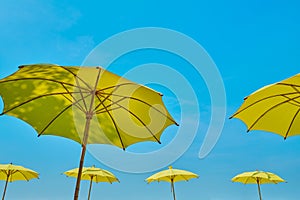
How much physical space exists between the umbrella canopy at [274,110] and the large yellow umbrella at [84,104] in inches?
62.8

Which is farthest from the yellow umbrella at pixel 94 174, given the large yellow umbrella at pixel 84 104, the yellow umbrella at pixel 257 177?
the large yellow umbrella at pixel 84 104

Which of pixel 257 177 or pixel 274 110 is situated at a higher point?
pixel 257 177

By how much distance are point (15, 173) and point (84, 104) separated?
366 inches

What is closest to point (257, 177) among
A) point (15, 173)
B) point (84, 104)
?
point (15, 173)

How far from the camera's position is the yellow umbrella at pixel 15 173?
11.9 m

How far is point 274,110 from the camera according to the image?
5.95 m

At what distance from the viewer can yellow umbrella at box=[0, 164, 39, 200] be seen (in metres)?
11.9

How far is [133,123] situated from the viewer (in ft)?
18.8

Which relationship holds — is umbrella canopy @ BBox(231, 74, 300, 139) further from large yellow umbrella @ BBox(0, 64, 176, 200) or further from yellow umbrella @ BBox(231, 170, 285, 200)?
yellow umbrella @ BBox(231, 170, 285, 200)

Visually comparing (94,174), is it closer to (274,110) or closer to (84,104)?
(84,104)

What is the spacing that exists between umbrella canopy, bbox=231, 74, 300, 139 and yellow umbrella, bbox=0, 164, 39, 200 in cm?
940

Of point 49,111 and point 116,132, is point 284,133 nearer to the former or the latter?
point 116,132

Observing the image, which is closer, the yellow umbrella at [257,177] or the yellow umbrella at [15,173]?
the yellow umbrella at [15,173]

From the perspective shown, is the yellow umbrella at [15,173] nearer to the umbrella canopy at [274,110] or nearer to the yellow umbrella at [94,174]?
the yellow umbrella at [94,174]
